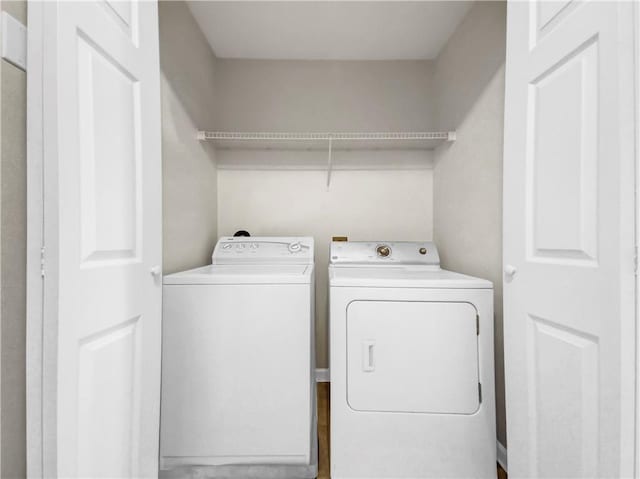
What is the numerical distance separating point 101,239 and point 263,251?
1.24 metres

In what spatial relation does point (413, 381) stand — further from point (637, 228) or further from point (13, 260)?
point (13, 260)

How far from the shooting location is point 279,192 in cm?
262

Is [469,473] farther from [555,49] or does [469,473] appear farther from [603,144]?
[555,49]

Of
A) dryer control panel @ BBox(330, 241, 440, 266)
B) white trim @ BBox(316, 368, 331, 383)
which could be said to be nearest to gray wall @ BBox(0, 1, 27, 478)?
dryer control panel @ BBox(330, 241, 440, 266)

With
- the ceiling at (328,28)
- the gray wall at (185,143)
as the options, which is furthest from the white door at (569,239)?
the gray wall at (185,143)

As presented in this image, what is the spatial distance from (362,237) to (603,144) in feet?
6.06

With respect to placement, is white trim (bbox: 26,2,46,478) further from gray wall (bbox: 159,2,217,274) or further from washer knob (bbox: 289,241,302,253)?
washer knob (bbox: 289,241,302,253)

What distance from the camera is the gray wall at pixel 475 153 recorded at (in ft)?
5.52

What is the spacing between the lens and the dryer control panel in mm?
2223

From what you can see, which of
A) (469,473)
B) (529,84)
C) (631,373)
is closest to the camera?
(631,373)

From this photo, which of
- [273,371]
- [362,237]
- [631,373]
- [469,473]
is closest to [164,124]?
[273,371]

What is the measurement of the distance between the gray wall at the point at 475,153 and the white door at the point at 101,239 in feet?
5.25

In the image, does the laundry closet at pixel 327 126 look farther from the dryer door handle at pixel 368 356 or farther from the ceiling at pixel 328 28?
the dryer door handle at pixel 368 356

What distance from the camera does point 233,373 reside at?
148cm
